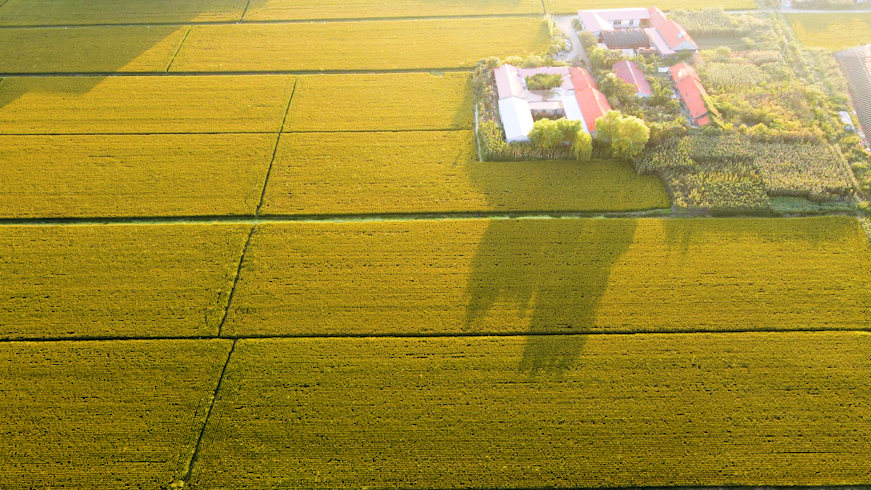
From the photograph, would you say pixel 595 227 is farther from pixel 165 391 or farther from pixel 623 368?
Result: pixel 165 391

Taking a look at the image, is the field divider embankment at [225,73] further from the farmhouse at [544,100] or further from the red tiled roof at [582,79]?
the red tiled roof at [582,79]

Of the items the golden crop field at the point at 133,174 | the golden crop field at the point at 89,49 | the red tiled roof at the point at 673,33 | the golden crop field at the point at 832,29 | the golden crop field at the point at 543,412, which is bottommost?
the golden crop field at the point at 543,412

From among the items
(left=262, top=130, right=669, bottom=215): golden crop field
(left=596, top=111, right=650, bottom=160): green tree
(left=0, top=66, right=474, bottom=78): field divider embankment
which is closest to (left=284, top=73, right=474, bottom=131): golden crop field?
(left=0, top=66, right=474, bottom=78): field divider embankment

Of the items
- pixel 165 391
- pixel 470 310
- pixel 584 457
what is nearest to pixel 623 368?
pixel 584 457

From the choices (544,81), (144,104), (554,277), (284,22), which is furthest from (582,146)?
(284,22)

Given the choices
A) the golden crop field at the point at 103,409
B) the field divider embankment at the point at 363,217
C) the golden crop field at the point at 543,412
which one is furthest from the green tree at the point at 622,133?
the golden crop field at the point at 103,409

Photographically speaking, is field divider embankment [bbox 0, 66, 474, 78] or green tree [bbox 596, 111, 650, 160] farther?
field divider embankment [bbox 0, 66, 474, 78]

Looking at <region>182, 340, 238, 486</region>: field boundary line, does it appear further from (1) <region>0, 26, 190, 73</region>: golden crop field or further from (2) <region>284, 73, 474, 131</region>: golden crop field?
(1) <region>0, 26, 190, 73</region>: golden crop field

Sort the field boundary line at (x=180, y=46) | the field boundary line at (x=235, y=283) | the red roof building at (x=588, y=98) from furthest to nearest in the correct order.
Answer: the field boundary line at (x=180, y=46) → the red roof building at (x=588, y=98) → the field boundary line at (x=235, y=283)
